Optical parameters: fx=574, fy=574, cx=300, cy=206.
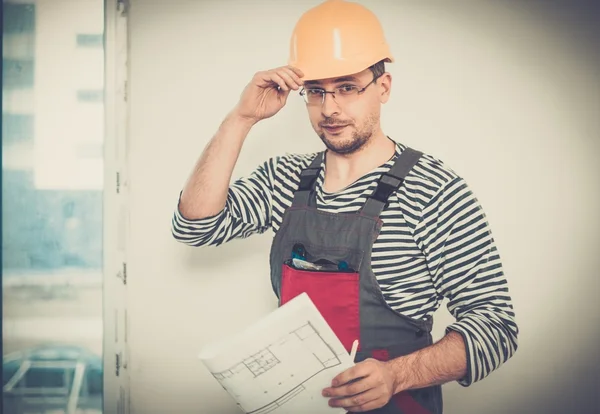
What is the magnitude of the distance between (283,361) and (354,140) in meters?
0.55

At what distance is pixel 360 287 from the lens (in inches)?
49.8

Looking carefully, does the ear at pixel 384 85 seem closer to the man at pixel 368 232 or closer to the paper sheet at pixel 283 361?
the man at pixel 368 232

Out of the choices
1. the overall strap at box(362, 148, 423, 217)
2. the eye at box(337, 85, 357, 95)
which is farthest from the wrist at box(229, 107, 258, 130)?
the overall strap at box(362, 148, 423, 217)

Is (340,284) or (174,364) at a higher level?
(340,284)

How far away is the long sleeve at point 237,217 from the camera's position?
4.74 ft

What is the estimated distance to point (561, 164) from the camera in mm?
1871

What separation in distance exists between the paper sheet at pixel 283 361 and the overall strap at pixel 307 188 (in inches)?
16.1

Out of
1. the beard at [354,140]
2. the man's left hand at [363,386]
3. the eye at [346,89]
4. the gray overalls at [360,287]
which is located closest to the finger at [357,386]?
the man's left hand at [363,386]

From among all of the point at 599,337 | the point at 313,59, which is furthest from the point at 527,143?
the point at 313,59

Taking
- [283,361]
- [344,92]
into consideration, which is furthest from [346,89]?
[283,361]

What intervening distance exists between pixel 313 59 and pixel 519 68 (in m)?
0.84

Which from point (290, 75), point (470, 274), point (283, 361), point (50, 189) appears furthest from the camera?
point (50, 189)

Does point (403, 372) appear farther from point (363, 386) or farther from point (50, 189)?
point (50, 189)

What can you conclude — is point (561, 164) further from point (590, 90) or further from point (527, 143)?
point (590, 90)
